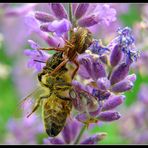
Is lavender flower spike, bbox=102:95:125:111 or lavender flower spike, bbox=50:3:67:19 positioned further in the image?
lavender flower spike, bbox=50:3:67:19

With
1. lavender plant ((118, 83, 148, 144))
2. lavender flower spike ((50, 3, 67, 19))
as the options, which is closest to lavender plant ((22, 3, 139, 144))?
lavender flower spike ((50, 3, 67, 19))

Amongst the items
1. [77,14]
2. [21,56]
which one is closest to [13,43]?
[21,56]

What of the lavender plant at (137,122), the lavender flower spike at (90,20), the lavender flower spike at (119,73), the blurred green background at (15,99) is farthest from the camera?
the blurred green background at (15,99)

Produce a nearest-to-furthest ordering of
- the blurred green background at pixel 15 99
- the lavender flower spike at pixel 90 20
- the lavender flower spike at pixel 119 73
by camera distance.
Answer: the lavender flower spike at pixel 119 73 → the lavender flower spike at pixel 90 20 → the blurred green background at pixel 15 99

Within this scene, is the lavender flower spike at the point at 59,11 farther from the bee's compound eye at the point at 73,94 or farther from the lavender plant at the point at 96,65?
the bee's compound eye at the point at 73,94

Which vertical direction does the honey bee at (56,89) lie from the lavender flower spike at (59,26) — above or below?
below

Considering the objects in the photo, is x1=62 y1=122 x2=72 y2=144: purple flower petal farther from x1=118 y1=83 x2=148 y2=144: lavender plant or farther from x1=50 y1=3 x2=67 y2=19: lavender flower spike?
x1=118 y1=83 x2=148 y2=144: lavender plant

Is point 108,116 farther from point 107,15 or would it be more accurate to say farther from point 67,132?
point 107,15

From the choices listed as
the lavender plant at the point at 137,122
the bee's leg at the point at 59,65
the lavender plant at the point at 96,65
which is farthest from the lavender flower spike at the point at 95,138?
the lavender plant at the point at 137,122
